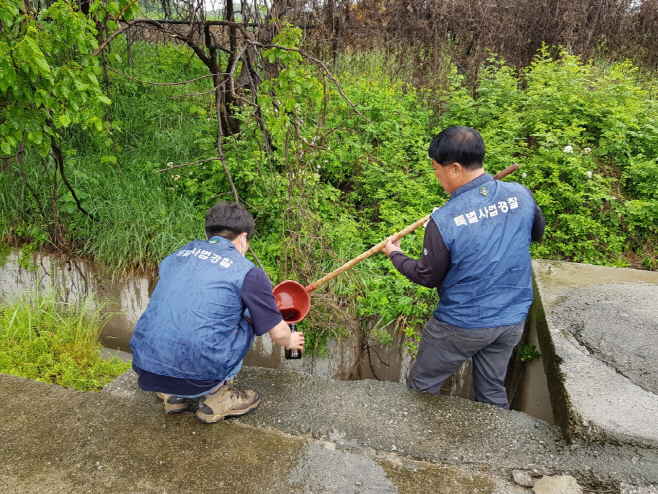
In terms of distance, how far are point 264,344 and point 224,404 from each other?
73.3 inches

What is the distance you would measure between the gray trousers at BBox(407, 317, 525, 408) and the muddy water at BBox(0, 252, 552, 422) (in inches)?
27.1

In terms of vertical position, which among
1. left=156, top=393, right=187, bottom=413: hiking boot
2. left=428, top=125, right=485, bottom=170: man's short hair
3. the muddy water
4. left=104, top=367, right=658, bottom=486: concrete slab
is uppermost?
left=428, top=125, right=485, bottom=170: man's short hair

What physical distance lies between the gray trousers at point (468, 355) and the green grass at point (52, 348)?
2361 millimetres

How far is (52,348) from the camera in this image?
3775 mm

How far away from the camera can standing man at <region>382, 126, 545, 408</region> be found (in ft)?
8.05

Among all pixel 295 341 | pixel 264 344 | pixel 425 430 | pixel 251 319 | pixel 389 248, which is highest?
pixel 389 248

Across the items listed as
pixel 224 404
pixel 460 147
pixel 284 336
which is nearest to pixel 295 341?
pixel 284 336

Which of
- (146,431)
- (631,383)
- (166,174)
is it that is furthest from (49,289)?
(631,383)

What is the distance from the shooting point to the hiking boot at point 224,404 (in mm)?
2393

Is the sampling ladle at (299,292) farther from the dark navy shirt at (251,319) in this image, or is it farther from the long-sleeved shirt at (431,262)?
the dark navy shirt at (251,319)

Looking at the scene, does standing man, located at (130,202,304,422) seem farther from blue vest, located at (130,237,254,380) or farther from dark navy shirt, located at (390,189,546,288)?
dark navy shirt, located at (390,189,546,288)

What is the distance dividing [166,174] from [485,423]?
14.2 ft

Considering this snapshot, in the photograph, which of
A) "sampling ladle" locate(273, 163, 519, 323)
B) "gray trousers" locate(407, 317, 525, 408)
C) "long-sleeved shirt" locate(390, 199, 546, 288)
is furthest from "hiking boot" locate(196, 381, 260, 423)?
"long-sleeved shirt" locate(390, 199, 546, 288)

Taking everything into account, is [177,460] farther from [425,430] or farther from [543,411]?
[543,411]
